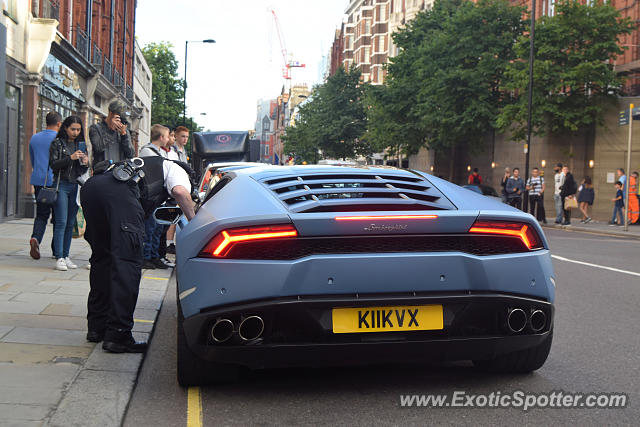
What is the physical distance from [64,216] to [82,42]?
68.1 ft

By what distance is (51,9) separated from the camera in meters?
22.2

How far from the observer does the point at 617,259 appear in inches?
529

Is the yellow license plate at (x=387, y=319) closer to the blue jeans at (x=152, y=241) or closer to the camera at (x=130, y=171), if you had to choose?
the camera at (x=130, y=171)

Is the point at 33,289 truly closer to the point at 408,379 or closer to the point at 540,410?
the point at 408,379

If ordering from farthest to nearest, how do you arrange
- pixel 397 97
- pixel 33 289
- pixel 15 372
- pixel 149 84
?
pixel 149 84 < pixel 397 97 < pixel 33 289 < pixel 15 372

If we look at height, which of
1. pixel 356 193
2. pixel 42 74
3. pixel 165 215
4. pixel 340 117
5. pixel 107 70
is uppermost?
pixel 107 70

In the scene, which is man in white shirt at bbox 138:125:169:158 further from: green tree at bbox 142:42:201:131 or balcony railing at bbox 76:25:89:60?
green tree at bbox 142:42:201:131

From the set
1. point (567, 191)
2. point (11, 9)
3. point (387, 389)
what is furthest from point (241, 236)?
point (567, 191)

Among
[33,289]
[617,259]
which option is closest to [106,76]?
[617,259]

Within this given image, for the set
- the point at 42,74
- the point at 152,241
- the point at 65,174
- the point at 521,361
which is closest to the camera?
the point at 521,361

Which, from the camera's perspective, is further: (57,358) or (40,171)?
(40,171)

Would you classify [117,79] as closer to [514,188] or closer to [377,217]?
[514,188]

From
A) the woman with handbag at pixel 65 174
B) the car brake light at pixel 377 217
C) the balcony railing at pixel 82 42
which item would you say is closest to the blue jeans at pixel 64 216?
the woman with handbag at pixel 65 174

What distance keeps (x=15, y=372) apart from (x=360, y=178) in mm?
2195
